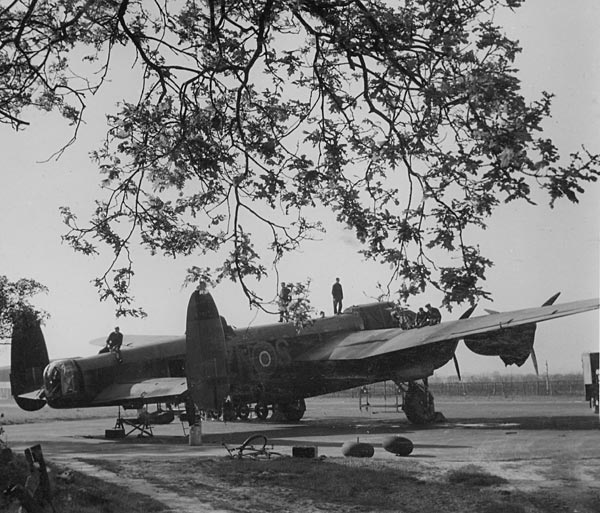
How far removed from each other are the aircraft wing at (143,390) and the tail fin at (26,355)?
12.1 ft

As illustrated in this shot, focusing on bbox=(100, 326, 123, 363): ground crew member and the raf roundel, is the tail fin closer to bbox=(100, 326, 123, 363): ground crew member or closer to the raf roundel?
bbox=(100, 326, 123, 363): ground crew member

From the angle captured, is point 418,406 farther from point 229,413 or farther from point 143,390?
point 143,390

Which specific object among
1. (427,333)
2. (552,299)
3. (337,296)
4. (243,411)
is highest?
(337,296)

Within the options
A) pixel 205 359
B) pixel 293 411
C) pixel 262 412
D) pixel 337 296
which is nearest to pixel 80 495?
pixel 205 359

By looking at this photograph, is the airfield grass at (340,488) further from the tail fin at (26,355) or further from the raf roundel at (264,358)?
the tail fin at (26,355)

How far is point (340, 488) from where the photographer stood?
Result: 409 inches

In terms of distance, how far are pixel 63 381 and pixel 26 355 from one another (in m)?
3.72

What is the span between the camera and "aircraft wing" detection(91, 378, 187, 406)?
773 inches

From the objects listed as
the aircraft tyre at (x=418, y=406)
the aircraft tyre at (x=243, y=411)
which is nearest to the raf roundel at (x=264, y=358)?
the aircraft tyre at (x=243, y=411)

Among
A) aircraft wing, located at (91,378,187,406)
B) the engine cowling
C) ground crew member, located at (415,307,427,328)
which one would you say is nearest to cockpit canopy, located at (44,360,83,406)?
aircraft wing, located at (91,378,187,406)

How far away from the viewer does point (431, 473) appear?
1148 centimetres

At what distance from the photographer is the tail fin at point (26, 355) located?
23203 mm

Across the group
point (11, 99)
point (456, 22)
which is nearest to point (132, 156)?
point (11, 99)

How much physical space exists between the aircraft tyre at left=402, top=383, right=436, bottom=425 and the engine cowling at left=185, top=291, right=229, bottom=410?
6.30 metres
